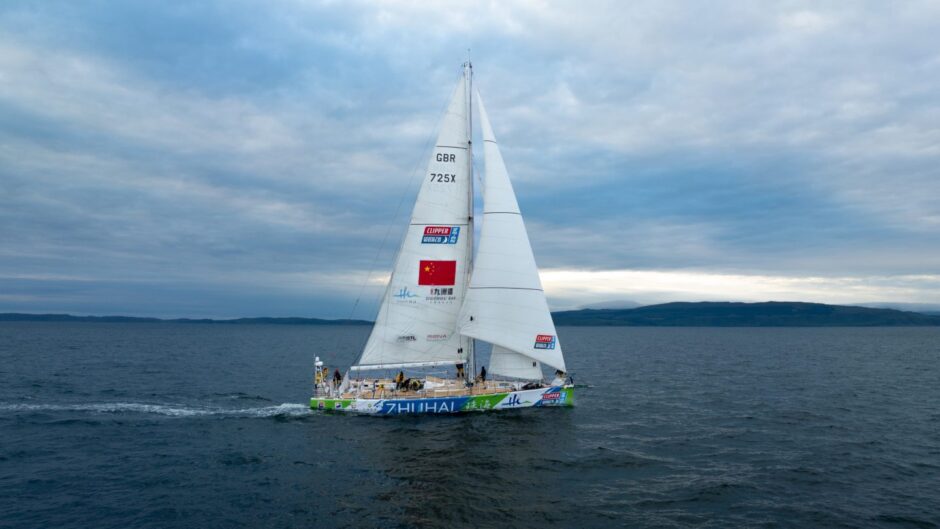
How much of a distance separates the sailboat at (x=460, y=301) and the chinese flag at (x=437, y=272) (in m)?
0.06

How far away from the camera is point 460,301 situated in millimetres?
33031

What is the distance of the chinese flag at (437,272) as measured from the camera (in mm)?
32469

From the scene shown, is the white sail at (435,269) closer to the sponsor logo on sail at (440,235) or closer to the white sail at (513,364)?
the sponsor logo on sail at (440,235)

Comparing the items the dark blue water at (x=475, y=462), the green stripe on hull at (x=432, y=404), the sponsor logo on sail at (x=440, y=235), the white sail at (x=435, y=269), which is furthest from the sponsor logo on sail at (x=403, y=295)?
the dark blue water at (x=475, y=462)

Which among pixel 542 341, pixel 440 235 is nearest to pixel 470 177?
pixel 440 235

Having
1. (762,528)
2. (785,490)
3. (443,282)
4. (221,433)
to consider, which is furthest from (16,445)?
(785,490)

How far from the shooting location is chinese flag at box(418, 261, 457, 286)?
3247cm

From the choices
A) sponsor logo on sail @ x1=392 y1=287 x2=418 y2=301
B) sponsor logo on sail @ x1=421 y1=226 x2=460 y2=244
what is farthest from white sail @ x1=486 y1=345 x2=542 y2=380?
sponsor logo on sail @ x1=421 y1=226 x2=460 y2=244

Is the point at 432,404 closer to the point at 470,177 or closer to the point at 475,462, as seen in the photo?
the point at 475,462

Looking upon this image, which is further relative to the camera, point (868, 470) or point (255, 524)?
point (868, 470)

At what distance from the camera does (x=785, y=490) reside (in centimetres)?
1989

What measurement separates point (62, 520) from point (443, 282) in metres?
20.4

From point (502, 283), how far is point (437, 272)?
3.98 meters

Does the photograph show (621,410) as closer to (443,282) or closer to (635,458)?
(635,458)
